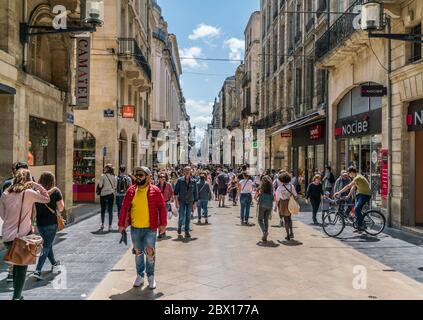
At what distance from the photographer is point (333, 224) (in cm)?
1085

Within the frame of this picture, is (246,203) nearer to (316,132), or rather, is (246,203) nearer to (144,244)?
(144,244)

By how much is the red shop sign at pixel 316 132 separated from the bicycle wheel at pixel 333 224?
1015cm

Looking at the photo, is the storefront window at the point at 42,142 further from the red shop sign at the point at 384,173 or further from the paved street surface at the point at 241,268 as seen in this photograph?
the red shop sign at the point at 384,173

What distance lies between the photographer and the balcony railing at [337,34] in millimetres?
14675

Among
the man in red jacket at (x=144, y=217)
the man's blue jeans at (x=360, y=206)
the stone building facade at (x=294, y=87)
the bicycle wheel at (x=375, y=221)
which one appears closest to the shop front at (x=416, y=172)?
the bicycle wheel at (x=375, y=221)

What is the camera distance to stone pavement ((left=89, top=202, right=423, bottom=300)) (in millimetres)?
5730

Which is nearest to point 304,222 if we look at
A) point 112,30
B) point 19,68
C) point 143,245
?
point 143,245

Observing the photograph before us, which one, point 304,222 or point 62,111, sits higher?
point 62,111

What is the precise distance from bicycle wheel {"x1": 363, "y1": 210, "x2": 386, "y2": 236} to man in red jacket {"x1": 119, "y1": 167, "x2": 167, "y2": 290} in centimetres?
669

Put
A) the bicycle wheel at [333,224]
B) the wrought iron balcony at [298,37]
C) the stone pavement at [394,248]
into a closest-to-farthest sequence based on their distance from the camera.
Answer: the stone pavement at [394,248] → the bicycle wheel at [333,224] → the wrought iron balcony at [298,37]

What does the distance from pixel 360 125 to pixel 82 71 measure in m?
10.1
